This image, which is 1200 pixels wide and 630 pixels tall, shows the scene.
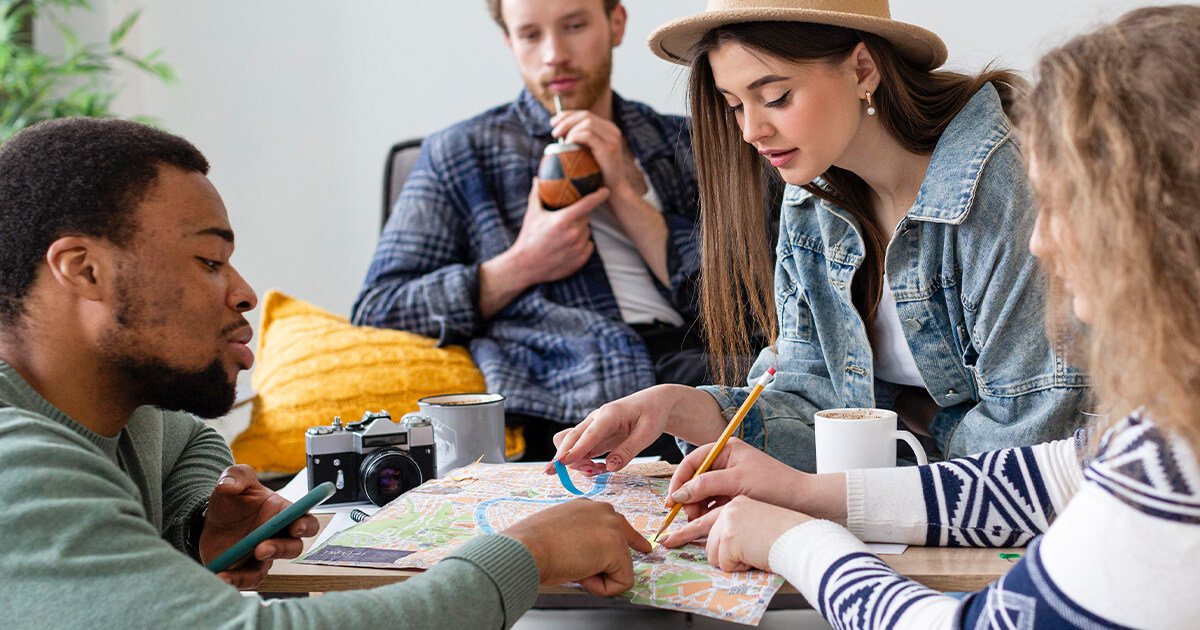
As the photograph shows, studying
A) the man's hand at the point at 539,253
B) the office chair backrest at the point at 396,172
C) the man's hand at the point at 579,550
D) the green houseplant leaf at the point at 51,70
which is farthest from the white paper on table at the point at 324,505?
the green houseplant leaf at the point at 51,70

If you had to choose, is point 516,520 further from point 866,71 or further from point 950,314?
point 866,71

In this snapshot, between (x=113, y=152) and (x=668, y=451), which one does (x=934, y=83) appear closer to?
(x=668, y=451)

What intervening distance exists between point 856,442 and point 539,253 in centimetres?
119

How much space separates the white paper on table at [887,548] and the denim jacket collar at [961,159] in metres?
0.45

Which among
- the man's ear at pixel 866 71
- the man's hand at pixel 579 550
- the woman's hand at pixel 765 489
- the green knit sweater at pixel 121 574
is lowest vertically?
the woman's hand at pixel 765 489

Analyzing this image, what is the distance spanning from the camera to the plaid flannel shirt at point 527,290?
79.7 inches

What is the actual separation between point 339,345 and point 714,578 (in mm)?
1366

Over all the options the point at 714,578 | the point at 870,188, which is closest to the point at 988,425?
the point at 870,188

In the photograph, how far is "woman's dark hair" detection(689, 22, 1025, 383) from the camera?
1.25 m

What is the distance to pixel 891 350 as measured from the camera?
1354mm

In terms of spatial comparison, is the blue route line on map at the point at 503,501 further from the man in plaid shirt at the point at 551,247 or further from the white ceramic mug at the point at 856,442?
the man in plaid shirt at the point at 551,247

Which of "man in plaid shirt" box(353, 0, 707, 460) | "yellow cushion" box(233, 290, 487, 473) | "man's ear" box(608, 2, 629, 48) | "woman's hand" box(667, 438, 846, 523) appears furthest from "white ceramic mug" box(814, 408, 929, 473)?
"man's ear" box(608, 2, 629, 48)

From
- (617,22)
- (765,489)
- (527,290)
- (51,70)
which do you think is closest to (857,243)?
(765,489)

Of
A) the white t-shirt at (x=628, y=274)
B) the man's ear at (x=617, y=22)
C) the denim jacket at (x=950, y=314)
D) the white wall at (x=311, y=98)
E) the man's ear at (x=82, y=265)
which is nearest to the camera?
the man's ear at (x=82, y=265)
